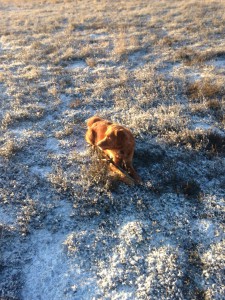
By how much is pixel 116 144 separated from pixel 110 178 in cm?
89

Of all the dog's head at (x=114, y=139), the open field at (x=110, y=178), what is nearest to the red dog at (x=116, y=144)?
the dog's head at (x=114, y=139)

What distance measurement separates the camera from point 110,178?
7.16 metres

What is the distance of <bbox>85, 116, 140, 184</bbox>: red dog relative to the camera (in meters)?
6.67

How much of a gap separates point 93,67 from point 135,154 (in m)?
6.09

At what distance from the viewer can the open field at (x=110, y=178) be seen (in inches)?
216

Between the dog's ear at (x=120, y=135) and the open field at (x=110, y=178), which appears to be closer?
the open field at (x=110, y=178)

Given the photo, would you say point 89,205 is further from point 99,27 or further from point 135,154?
point 99,27

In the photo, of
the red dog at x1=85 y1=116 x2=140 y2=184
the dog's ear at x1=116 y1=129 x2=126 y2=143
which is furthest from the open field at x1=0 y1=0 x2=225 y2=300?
the dog's ear at x1=116 y1=129 x2=126 y2=143

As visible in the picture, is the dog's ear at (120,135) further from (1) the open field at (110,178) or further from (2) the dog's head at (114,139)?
(1) the open field at (110,178)

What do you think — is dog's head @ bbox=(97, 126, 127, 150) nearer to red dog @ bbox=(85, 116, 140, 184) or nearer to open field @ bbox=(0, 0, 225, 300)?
red dog @ bbox=(85, 116, 140, 184)

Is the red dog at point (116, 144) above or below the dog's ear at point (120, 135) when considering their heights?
below

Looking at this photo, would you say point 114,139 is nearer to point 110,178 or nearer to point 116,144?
point 116,144

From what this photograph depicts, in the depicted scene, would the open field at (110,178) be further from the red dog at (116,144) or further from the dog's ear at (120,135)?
the dog's ear at (120,135)

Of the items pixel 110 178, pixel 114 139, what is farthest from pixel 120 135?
pixel 110 178
